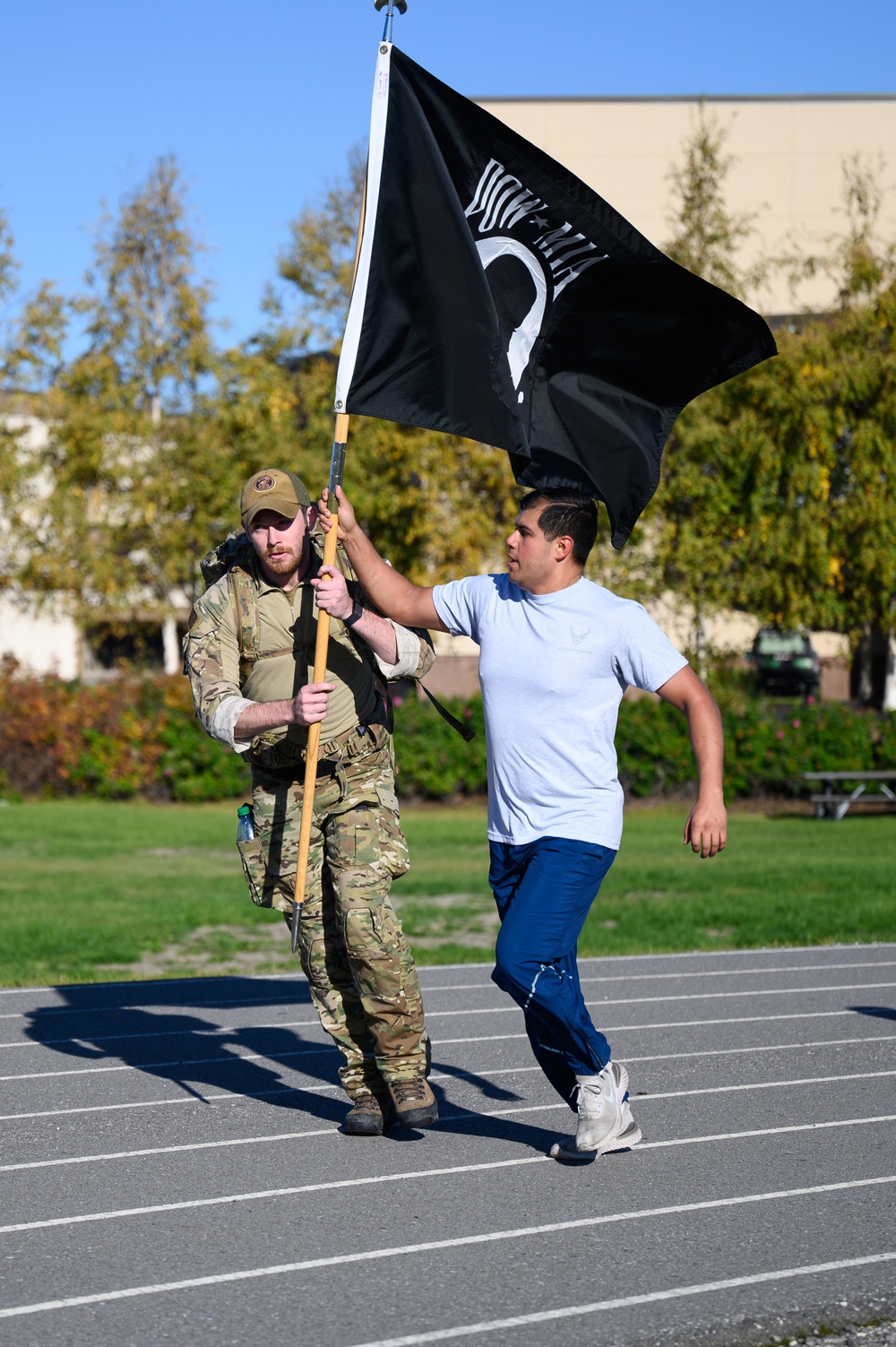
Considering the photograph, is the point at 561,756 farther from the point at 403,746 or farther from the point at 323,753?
the point at 403,746

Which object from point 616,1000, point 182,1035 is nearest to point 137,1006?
point 182,1035

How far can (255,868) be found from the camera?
6.25m

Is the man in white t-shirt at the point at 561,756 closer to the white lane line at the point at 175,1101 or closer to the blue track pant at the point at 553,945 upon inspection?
the blue track pant at the point at 553,945

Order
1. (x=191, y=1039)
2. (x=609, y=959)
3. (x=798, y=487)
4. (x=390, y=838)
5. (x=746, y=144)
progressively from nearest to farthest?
(x=390, y=838) < (x=191, y=1039) < (x=609, y=959) < (x=798, y=487) < (x=746, y=144)

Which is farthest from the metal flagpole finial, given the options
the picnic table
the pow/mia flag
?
the picnic table

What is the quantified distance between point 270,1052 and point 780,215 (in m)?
47.5

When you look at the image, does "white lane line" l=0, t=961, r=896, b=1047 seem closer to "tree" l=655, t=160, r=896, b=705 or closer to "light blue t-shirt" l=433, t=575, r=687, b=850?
"light blue t-shirt" l=433, t=575, r=687, b=850

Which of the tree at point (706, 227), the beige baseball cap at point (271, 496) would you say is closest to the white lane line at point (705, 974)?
the beige baseball cap at point (271, 496)

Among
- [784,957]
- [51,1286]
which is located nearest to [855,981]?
[784,957]

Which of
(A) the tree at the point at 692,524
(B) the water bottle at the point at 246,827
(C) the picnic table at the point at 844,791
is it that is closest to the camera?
(B) the water bottle at the point at 246,827

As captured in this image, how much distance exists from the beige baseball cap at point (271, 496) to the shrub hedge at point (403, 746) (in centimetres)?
1753

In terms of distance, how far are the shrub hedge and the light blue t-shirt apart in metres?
17.7

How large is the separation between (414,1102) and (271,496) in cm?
230

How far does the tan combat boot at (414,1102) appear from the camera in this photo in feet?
19.9
